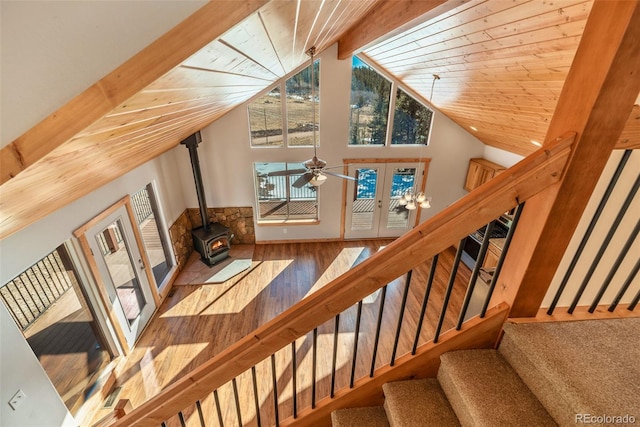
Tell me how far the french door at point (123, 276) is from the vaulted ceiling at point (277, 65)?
2.39 feet

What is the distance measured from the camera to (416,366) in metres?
1.31

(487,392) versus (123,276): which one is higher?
(487,392)

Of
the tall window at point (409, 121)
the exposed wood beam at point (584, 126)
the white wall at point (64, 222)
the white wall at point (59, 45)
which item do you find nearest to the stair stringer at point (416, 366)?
the exposed wood beam at point (584, 126)

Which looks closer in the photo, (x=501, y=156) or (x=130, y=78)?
(x=130, y=78)

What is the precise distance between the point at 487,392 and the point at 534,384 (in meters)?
0.19

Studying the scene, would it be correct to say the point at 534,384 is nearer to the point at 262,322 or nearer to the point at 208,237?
the point at 262,322

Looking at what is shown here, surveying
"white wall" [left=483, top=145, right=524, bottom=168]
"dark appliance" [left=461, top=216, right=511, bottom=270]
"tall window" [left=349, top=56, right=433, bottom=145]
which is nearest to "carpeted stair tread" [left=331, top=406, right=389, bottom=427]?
"dark appliance" [left=461, top=216, right=511, bottom=270]

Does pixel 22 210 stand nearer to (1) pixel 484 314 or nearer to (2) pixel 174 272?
(1) pixel 484 314

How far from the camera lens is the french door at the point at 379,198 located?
610 cm

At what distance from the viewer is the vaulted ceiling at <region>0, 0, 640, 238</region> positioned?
823 mm

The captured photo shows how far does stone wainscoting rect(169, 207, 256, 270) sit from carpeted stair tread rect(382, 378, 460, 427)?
16.8 ft

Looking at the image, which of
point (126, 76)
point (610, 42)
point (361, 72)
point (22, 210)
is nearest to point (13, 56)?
point (126, 76)

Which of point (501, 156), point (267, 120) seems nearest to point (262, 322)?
point (267, 120)

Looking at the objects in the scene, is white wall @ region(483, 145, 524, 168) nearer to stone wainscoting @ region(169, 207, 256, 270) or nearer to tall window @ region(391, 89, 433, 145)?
tall window @ region(391, 89, 433, 145)
